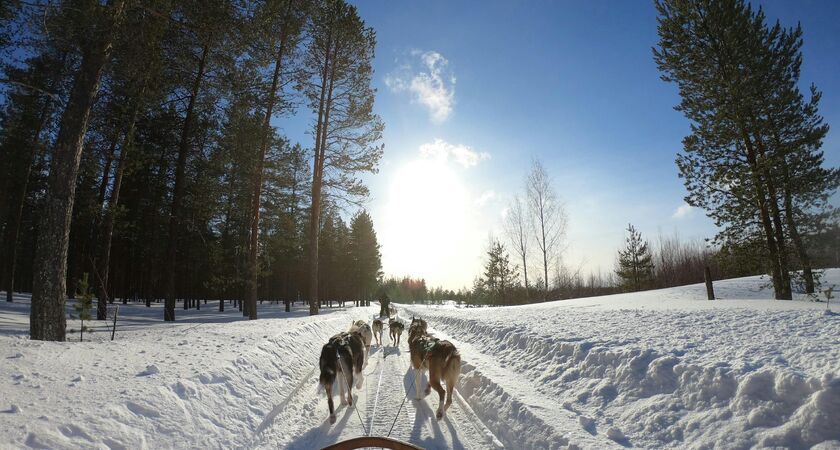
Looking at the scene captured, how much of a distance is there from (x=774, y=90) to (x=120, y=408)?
857 inches

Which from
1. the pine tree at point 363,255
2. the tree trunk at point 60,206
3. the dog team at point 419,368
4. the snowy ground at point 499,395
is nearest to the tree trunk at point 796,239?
the snowy ground at point 499,395

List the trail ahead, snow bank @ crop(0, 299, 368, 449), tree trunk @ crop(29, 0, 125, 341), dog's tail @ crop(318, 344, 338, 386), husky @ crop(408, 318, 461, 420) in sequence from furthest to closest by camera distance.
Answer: tree trunk @ crop(29, 0, 125, 341) → husky @ crop(408, 318, 461, 420) → dog's tail @ crop(318, 344, 338, 386) → the trail ahead → snow bank @ crop(0, 299, 368, 449)

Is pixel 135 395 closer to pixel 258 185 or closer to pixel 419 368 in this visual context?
pixel 419 368

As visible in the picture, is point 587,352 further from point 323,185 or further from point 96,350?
point 323,185

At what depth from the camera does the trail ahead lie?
429 centimetres

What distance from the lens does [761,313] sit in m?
7.10

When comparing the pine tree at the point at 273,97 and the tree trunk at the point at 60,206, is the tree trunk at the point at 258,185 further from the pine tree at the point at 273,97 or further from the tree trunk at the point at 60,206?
the tree trunk at the point at 60,206

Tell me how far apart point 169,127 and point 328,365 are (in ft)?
58.1

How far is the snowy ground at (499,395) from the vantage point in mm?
3207

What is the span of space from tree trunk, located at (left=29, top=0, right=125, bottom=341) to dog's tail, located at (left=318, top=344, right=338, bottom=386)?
4.85 metres

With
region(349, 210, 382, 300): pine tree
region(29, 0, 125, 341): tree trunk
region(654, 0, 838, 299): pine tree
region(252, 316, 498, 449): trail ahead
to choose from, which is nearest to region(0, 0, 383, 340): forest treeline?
region(29, 0, 125, 341): tree trunk

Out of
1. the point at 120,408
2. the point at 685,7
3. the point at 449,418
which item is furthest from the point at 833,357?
the point at 685,7

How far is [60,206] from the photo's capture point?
6.47 m

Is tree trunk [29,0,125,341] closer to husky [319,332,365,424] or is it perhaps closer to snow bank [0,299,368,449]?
snow bank [0,299,368,449]
